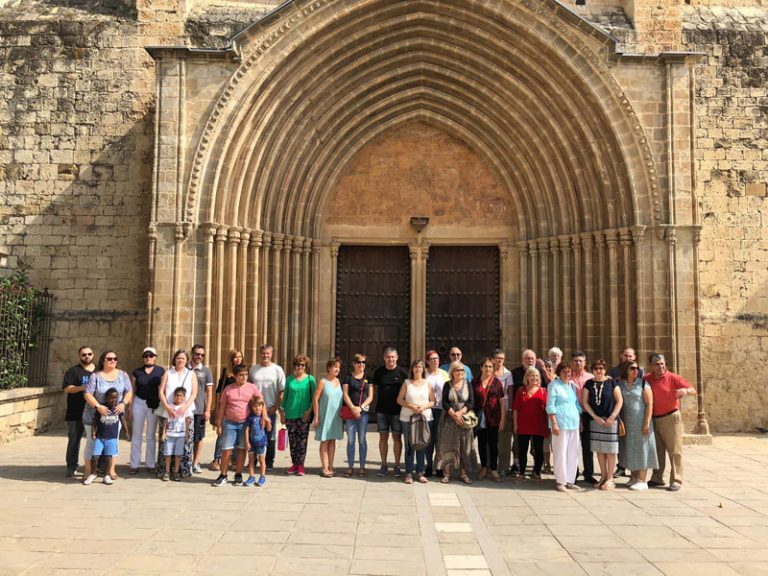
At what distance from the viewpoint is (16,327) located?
10320 millimetres

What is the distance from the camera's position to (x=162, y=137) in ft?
33.4

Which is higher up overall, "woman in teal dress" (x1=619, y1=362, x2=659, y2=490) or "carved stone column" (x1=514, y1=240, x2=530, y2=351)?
"carved stone column" (x1=514, y1=240, x2=530, y2=351)

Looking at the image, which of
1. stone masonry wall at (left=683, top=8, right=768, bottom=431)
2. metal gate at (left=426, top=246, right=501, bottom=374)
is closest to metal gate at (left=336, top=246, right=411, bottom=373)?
metal gate at (left=426, top=246, right=501, bottom=374)

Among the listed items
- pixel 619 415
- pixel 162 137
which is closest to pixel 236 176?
pixel 162 137

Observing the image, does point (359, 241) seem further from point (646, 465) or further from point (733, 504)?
point (733, 504)

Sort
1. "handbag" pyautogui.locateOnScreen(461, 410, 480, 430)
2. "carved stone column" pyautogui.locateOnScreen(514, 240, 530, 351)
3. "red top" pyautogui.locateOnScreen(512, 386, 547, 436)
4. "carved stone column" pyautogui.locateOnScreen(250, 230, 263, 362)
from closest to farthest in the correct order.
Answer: "handbag" pyautogui.locateOnScreen(461, 410, 480, 430) < "red top" pyautogui.locateOnScreen(512, 386, 547, 436) < "carved stone column" pyautogui.locateOnScreen(250, 230, 263, 362) < "carved stone column" pyautogui.locateOnScreen(514, 240, 530, 351)

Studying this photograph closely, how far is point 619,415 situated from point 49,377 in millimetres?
9366

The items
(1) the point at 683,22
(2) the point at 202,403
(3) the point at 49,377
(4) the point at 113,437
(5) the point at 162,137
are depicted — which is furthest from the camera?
(1) the point at 683,22

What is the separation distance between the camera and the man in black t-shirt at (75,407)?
709cm

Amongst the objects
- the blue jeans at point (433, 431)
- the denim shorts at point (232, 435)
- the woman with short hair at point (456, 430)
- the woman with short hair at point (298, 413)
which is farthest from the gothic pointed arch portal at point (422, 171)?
the woman with short hair at point (456, 430)

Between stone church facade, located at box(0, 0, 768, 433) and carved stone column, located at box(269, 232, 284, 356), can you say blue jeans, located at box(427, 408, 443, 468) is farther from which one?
carved stone column, located at box(269, 232, 284, 356)

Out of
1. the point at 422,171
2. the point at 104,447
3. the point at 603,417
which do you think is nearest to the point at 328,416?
the point at 104,447

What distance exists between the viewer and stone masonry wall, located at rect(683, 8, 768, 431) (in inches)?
435

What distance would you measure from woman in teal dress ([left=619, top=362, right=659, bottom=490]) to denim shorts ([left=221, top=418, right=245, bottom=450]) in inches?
166
